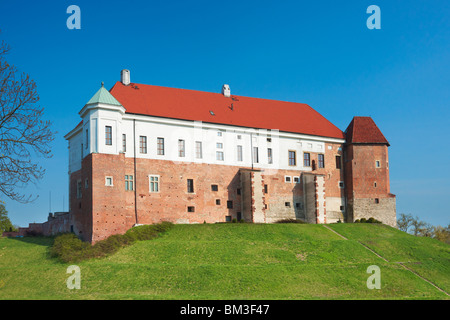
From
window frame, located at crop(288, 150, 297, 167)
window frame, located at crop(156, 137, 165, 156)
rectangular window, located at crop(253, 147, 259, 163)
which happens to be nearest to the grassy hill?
window frame, located at crop(156, 137, 165, 156)

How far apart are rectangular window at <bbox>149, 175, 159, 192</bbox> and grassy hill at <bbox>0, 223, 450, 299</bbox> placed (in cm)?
427

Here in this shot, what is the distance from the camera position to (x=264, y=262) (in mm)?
34156

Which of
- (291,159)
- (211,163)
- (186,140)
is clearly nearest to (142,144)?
(186,140)

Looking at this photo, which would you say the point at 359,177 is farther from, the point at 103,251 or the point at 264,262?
the point at 103,251

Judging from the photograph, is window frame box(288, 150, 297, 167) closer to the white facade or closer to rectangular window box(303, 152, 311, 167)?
the white facade

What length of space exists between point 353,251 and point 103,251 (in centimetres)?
1885

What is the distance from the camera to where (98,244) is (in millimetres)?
36500

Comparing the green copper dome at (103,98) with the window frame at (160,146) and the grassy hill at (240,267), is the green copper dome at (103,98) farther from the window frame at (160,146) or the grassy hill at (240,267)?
the grassy hill at (240,267)

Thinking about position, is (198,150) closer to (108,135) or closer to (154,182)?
(154,182)

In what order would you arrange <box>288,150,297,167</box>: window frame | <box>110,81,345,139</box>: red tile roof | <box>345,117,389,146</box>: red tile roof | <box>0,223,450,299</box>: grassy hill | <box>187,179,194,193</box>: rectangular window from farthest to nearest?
<box>345,117,389,146</box>: red tile roof → <box>288,150,297,167</box>: window frame → <box>110,81,345,139</box>: red tile roof → <box>187,179,194,193</box>: rectangular window → <box>0,223,450,299</box>: grassy hill

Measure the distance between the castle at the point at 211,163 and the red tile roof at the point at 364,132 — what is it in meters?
0.12

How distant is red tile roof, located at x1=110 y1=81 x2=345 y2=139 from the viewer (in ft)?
152

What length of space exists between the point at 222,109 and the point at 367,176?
17426 mm
